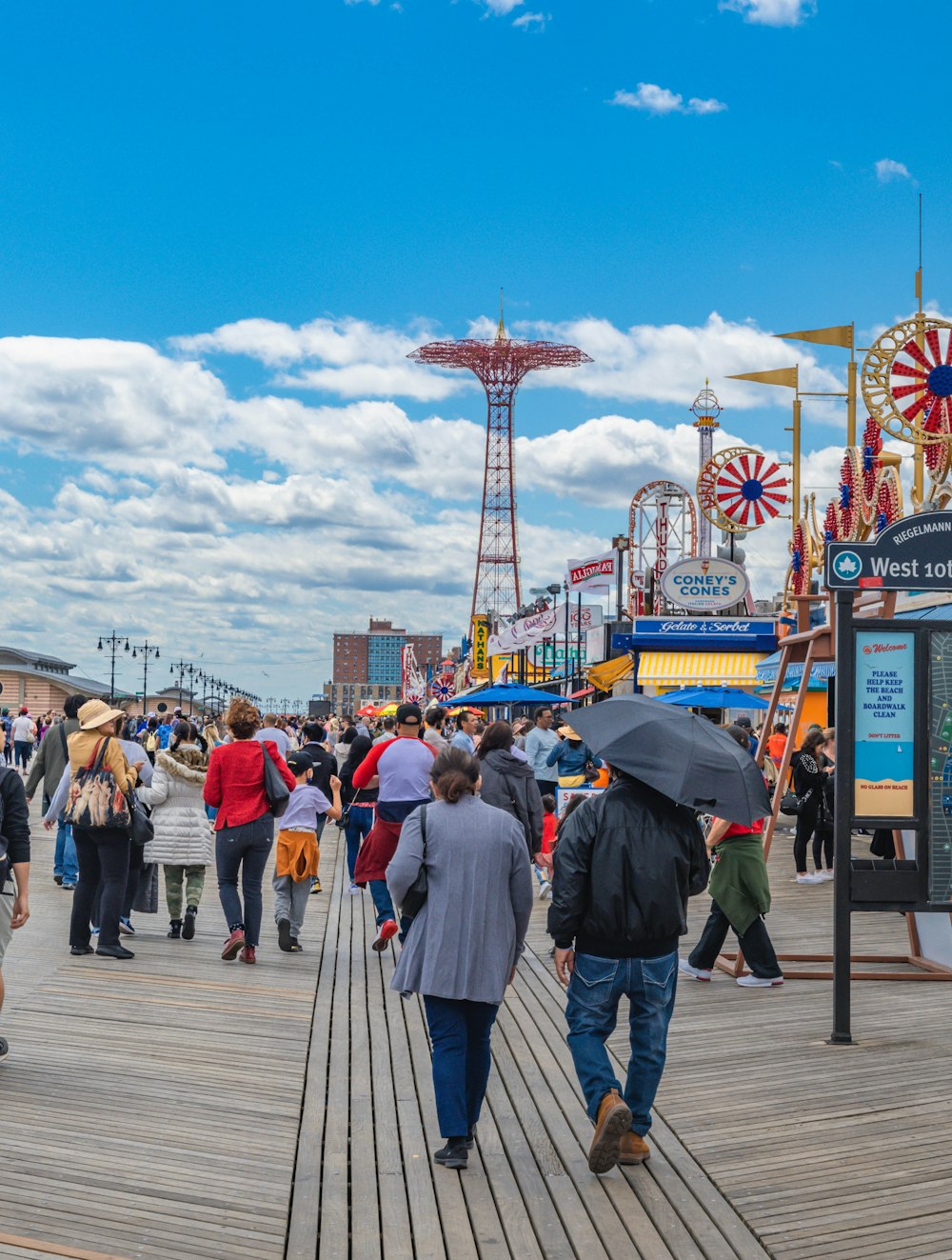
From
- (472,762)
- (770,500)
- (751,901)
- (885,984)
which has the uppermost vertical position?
(770,500)

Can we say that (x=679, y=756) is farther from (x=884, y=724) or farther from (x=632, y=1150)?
(x=884, y=724)

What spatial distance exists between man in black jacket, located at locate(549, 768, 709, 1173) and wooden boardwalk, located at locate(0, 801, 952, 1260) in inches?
12.4

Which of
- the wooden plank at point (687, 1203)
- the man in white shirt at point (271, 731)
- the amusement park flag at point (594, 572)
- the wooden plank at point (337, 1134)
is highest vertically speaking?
the amusement park flag at point (594, 572)

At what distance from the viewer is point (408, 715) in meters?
9.77

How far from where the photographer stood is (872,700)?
7.96 metres

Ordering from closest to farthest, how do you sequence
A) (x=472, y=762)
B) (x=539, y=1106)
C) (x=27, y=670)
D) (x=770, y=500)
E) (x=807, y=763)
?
(x=472, y=762), (x=539, y=1106), (x=807, y=763), (x=770, y=500), (x=27, y=670)

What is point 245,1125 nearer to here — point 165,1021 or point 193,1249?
point 193,1249

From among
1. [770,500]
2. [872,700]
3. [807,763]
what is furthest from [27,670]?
[872,700]

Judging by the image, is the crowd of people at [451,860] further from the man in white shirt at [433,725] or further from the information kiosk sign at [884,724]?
the information kiosk sign at [884,724]

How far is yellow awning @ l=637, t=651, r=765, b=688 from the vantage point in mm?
27141

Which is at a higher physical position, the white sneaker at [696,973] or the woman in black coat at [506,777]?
the woman in black coat at [506,777]

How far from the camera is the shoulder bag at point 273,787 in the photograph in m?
9.77

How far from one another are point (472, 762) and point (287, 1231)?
1905 millimetres

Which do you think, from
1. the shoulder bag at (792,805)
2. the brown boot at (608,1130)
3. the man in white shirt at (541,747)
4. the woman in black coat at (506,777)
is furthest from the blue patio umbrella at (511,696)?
the brown boot at (608,1130)
